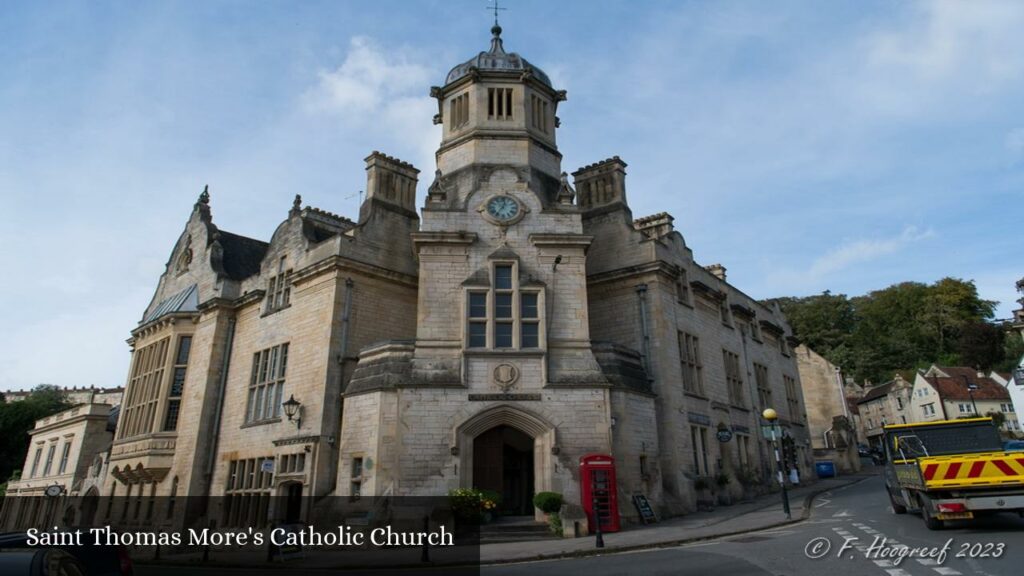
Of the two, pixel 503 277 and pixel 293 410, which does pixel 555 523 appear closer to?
pixel 503 277

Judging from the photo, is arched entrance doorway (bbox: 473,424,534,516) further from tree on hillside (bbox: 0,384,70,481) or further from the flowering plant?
tree on hillside (bbox: 0,384,70,481)

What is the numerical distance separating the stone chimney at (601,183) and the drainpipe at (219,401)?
698 inches

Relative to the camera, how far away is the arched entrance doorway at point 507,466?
20938 millimetres

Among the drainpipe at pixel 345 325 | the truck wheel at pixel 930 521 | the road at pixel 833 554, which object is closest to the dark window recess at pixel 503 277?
the drainpipe at pixel 345 325

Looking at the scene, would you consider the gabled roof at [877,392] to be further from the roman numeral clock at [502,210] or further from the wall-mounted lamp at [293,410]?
the wall-mounted lamp at [293,410]

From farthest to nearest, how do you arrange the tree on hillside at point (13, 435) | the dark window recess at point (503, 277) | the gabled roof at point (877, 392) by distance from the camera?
the gabled roof at point (877, 392) → the tree on hillside at point (13, 435) → the dark window recess at point (503, 277)

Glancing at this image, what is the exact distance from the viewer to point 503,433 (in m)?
21.8

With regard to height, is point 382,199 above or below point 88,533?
above

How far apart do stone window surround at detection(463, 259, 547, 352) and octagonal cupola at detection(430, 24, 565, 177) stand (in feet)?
19.9

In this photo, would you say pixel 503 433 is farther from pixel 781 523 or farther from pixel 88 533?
pixel 88 533

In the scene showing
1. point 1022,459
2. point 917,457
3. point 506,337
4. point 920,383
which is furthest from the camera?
point 920,383

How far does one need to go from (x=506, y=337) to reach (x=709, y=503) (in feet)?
35.5

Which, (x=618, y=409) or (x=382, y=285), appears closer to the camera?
(x=618, y=409)

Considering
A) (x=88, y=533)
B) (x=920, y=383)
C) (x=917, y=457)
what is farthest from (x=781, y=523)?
(x=920, y=383)
